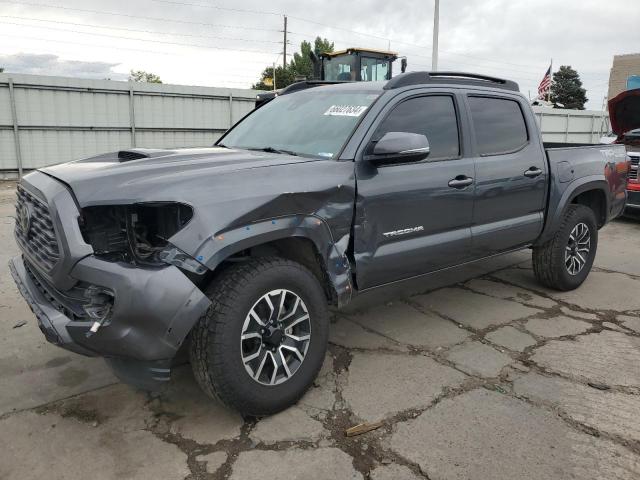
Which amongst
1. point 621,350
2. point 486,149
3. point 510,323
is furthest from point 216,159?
point 621,350

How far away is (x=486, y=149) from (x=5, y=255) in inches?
214

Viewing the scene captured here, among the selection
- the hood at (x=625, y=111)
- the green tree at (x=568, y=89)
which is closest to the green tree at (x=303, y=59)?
the green tree at (x=568, y=89)

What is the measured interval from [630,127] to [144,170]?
9299mm

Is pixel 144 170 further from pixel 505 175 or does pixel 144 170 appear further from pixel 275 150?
pixel 505 175

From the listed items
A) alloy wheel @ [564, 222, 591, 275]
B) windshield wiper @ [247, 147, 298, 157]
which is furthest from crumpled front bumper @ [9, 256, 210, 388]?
alloy wheel @ [564, 222, 591, 275]

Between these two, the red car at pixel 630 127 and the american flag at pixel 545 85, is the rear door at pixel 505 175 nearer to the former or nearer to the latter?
the red car at pixel 630 127

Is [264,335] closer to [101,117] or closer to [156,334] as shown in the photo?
[156,334]

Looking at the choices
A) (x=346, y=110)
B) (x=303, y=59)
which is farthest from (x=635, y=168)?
(x=303, y=59)

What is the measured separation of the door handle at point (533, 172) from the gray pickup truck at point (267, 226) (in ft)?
0.38

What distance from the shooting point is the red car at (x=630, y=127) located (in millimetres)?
8617

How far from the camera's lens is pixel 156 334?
2.38 metres

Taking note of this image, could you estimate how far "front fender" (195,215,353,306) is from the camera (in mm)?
2518

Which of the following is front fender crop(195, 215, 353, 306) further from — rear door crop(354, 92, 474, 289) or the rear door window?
the rear door window

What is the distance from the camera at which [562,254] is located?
16.3 feet
